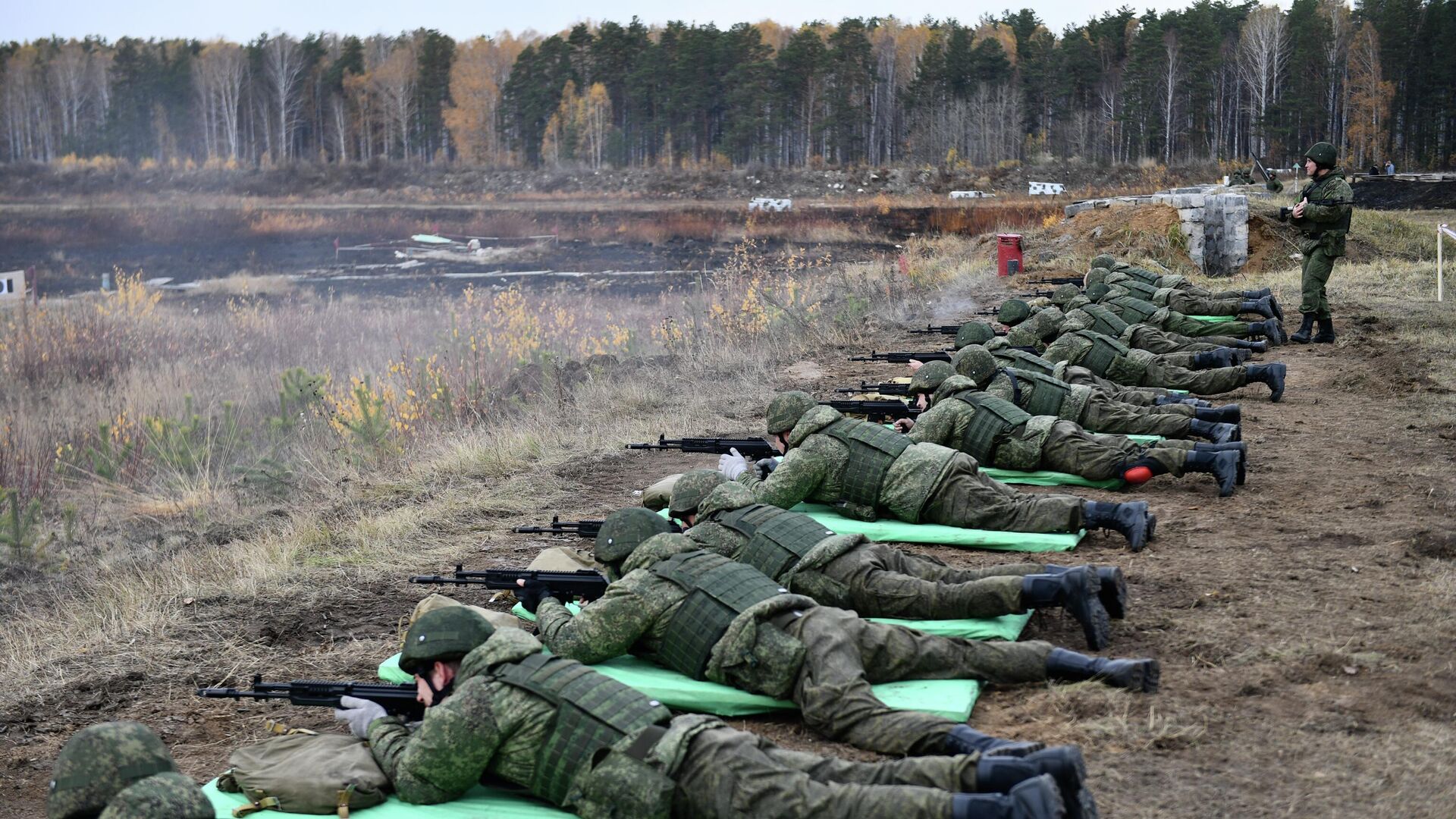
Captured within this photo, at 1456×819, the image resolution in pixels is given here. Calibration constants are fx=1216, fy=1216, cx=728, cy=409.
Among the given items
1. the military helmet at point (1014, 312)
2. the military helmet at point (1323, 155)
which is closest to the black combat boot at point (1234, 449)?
the military helmet at point (1014, 312)

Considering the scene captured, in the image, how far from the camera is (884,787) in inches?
138

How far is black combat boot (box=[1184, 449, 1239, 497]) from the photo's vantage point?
7398 millimetres

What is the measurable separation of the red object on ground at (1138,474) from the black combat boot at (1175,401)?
1.47 metres

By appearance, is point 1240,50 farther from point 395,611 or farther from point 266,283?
point 395,611

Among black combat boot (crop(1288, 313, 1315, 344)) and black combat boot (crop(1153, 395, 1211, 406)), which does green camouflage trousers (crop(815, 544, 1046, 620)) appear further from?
black combat boot (crop(1288, 313, 1315, 344))

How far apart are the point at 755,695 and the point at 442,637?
1.23 m

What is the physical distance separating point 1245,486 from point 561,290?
2202 centimetres

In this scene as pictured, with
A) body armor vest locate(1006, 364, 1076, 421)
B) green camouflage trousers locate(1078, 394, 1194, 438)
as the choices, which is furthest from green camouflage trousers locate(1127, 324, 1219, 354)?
body armor vest locate(1006, 364, 1076, 421)

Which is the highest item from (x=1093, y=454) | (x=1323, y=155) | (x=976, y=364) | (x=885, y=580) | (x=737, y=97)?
(x=737, y=97)

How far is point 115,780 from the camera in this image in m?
3.68

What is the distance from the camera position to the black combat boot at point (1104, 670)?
459 centimetres

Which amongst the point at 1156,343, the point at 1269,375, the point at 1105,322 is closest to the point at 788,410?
the point at 1269,375

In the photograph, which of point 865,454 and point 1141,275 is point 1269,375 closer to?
point 1141,275

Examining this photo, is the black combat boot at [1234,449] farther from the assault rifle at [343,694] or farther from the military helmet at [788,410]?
the assault rifle at [343,694]
